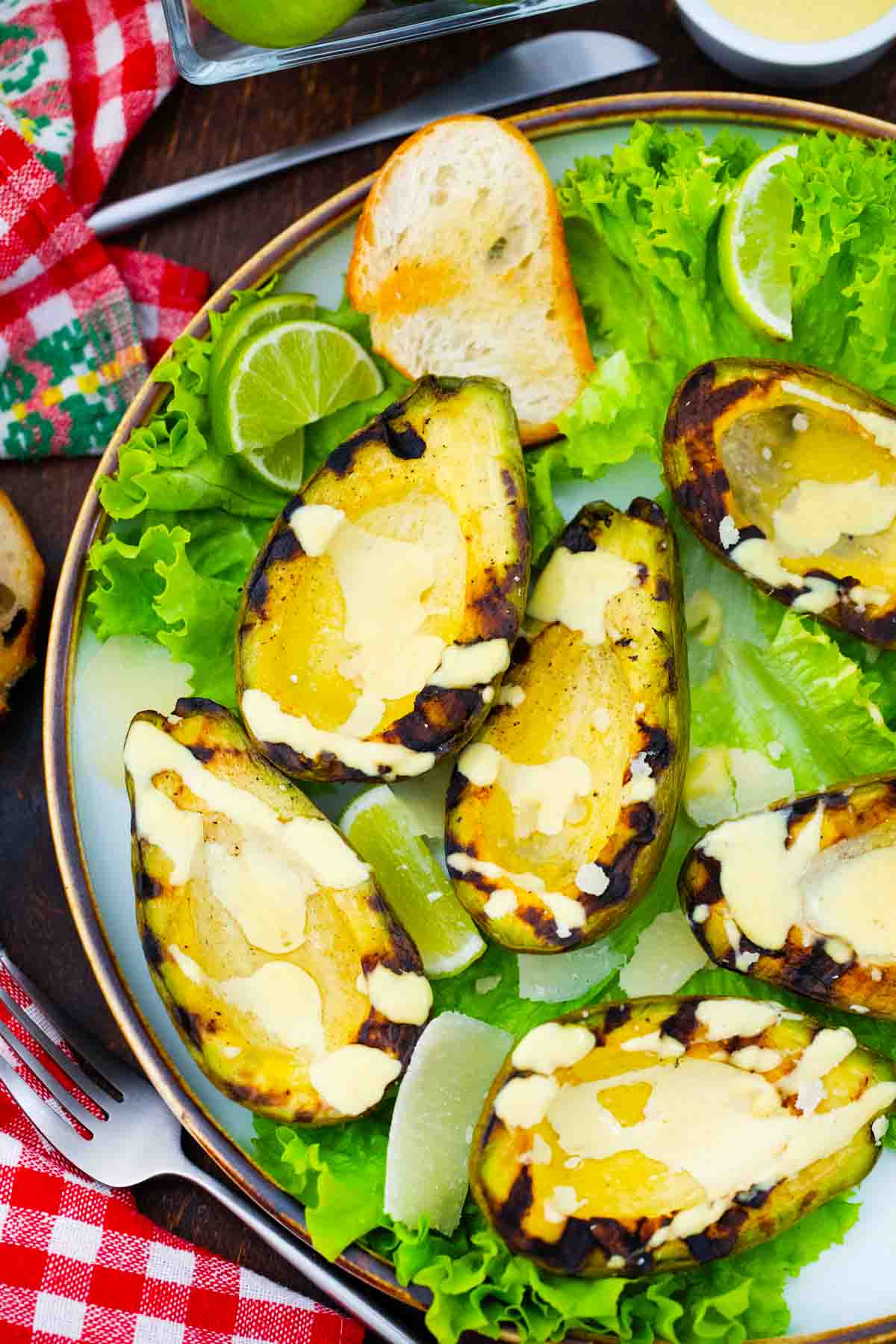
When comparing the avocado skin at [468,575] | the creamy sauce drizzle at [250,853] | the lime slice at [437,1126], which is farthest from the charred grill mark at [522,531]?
the lime slice at [437,1126]

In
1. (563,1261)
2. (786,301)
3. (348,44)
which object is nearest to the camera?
(563,1261)

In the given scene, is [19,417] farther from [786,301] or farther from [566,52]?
[786,301]

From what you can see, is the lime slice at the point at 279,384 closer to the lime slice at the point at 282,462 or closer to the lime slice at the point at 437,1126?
the lime slice at the point at 282,462

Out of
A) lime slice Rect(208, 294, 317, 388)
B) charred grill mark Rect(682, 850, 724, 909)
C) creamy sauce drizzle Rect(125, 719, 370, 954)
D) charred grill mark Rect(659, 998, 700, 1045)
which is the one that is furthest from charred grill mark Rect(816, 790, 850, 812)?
lime slice Rect(208, 294, 317, 388)

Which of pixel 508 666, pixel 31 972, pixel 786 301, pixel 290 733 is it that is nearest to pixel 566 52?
pixel 786 301

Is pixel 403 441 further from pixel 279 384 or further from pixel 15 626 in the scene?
pixel 15 626

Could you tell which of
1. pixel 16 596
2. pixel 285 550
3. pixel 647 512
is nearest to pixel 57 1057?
pixel 16 596
